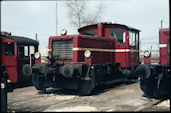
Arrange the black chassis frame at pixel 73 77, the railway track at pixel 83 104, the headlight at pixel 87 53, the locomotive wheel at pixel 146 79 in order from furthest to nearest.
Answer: the headlight at pixel 87 53
the black chassis frame at pixel 73 77
the locomotive wheel at pixel 146 79
the railway track at pixel 83 104

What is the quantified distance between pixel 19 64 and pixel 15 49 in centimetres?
76

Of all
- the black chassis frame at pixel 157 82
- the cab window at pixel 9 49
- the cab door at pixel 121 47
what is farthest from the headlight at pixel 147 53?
the cab window at pixel 9 49

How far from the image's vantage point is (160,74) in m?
7.32

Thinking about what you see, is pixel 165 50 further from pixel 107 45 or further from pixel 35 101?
pixel 35 101

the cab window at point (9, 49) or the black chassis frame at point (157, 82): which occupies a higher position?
the cab window at point (9, 49)

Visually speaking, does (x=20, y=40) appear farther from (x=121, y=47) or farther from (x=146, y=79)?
(x=146, y=79)

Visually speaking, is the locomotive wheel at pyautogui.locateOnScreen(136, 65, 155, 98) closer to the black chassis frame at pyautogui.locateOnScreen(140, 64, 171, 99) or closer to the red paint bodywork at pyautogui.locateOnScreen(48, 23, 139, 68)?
the black chassis frame at pyautogui.locateOnScreen(140, 64, 171, 99)

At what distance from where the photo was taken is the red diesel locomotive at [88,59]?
8789 mm

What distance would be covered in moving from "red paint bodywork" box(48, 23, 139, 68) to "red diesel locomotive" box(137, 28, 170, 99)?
2233mm

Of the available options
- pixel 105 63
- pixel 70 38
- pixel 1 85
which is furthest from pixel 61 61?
pixel 1 85

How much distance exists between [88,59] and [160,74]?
2.75m

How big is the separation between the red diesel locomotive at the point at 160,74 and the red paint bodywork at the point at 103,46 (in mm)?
2233

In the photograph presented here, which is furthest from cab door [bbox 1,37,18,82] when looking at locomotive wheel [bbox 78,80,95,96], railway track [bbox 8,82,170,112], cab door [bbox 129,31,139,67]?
cab door [bbox 129,31,139,67]

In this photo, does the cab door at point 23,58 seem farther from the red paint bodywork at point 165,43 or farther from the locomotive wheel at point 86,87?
the red paint bodywork at point 165,43
